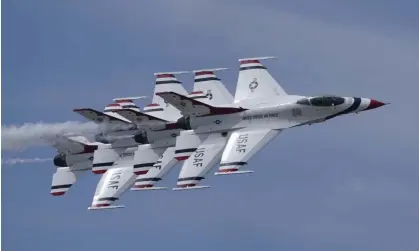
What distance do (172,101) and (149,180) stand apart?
27.1ft

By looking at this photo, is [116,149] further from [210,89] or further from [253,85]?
[253,85]

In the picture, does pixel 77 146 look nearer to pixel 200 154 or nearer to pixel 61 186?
pixel 61 186

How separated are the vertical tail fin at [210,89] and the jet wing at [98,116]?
19.8 feet

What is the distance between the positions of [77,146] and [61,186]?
377 cm

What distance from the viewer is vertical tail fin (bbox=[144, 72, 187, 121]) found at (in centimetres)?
11912

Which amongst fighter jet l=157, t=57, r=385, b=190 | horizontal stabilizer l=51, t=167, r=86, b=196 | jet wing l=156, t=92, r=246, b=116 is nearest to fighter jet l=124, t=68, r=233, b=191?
fighter jet l=157, t=57, r=385, b=190

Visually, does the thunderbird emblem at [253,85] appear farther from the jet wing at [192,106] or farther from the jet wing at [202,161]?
the jet wing at [202,161]

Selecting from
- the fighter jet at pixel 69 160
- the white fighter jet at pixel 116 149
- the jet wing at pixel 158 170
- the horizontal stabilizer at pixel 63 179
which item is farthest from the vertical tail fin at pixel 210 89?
the horizontal stabilizer at pixel 63 179

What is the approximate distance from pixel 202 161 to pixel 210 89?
26.0 ft

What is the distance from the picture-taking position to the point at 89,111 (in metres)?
115

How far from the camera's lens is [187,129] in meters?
113

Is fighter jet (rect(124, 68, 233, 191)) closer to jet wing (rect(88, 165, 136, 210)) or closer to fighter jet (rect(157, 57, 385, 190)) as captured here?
jet wing (rect(88, 165, 136, 210))

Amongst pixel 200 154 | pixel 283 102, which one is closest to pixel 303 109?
pixel 283 102

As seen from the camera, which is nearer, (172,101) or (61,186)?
(172,101)
